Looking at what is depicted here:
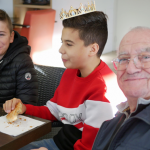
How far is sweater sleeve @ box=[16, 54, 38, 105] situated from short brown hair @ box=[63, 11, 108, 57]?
1.83 ft

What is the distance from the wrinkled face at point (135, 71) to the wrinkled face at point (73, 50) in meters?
0.57

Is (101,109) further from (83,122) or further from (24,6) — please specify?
(24,6)

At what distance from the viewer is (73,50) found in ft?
4.65

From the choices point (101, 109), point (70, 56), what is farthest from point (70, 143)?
point (70, 56)

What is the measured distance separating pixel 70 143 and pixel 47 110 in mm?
348

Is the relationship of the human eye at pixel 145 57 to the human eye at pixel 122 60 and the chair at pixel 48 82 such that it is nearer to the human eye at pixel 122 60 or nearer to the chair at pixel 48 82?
the human eye at pixel 122 60

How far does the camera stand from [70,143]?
1.31m

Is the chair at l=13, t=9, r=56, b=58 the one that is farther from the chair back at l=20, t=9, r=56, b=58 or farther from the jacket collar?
the jacket collar

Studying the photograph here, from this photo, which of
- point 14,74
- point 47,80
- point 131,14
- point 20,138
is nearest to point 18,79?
point 14,74

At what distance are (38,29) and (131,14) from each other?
3401 mm

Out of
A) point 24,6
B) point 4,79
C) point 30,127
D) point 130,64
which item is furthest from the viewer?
point 24,6

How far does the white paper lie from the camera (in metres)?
1.04

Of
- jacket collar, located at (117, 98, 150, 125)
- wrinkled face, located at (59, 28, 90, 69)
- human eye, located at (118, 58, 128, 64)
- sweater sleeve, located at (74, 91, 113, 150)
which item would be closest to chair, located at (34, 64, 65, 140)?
wrinkled face, located at (59, 28, 90, 69)

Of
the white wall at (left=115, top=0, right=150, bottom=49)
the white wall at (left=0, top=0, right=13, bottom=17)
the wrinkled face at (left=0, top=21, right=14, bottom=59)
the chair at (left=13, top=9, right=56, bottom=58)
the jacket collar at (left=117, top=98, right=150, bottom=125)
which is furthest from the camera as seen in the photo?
the white wall at (left=115, top=0, right=150, bottom=49)
